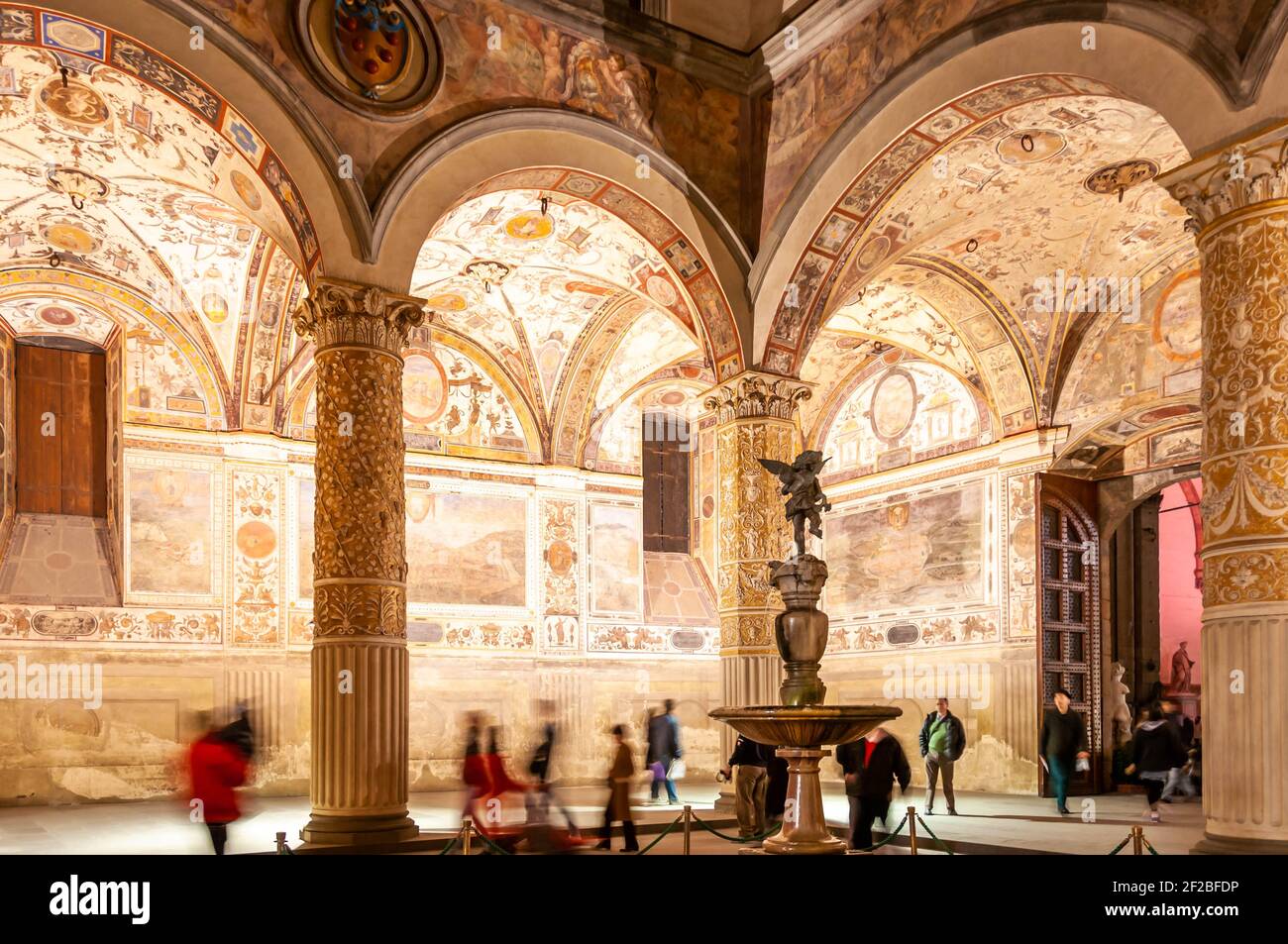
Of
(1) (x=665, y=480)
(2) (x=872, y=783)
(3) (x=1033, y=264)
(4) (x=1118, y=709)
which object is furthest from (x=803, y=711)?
(1) (x=665, y=480)

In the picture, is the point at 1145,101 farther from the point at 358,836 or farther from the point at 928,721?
the point at 358,836

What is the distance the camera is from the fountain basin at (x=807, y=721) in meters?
6.86

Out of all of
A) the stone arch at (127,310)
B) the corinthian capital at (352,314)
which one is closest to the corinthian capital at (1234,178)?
the corinthian capital at (352,314)

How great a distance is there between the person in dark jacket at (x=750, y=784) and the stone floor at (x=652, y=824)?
34 centimetres

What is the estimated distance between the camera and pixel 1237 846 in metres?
6.85

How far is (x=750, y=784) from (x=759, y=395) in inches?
168

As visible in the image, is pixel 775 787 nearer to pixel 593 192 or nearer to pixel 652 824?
pixel 652 824

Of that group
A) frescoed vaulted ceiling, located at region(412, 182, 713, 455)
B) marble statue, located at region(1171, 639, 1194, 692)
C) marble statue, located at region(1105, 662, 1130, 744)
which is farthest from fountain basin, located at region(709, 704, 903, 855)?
marble statue, located at region(1171, 639, 1194, 692)

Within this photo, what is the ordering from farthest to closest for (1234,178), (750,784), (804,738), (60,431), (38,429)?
(60,431) → (38,429) → (750,784) → (1234,178) → (804,738)

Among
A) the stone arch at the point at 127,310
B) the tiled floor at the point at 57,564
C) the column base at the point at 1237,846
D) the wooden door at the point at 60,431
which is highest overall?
the stone arch at the point at 127,310

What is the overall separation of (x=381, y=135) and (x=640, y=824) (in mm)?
7181

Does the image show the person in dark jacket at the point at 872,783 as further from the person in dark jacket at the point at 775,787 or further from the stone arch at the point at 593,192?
the stone arch at the point at 593,192

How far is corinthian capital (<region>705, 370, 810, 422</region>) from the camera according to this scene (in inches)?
483

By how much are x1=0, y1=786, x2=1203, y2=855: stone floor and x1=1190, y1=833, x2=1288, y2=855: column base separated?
6.15ft
